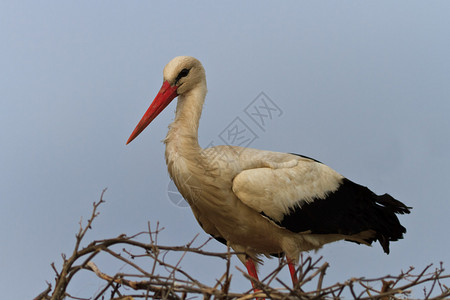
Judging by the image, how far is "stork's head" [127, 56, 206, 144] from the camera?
→ 4059mm

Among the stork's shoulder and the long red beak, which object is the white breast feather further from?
the long red beak

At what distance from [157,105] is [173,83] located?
19 cm

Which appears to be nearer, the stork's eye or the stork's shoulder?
the stork's shoulder

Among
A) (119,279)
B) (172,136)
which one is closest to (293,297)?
(119,279)

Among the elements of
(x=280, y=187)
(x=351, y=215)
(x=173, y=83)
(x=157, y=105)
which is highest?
(x=173, y=83)

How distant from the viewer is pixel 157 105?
4.07 metres

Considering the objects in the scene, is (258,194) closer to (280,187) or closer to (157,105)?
(280,187)

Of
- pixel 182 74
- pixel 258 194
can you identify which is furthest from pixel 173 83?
pixel 258 194

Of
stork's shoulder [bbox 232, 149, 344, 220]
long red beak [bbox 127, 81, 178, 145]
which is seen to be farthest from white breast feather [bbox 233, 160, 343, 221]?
long red beak [bbox 127, 81, 178, 145]

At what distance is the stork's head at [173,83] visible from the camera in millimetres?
4059

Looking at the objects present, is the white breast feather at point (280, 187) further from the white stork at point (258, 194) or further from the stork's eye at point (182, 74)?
the stork's eye at point (182, 74)

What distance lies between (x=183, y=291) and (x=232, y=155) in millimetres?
1522

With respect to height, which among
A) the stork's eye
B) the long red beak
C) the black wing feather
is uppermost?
the stork's eye

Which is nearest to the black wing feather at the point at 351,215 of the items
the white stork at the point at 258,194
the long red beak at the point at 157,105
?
the white stork at the point at 258,194
